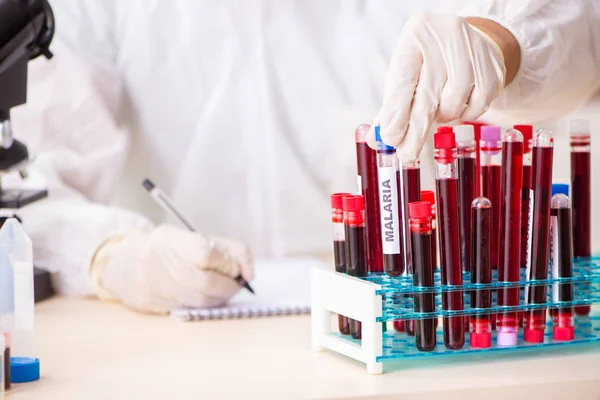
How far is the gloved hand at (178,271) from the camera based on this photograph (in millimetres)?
1396

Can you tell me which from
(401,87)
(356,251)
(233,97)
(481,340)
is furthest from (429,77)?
(233,97)

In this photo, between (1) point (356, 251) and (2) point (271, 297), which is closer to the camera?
(1) point (356, 251)

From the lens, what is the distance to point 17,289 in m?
1.05

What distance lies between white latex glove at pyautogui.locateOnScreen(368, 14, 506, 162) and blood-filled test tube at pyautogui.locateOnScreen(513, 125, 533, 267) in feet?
0.40

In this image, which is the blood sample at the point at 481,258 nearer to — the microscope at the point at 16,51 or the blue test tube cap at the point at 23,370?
the blue test tube cap at the point at 23,370

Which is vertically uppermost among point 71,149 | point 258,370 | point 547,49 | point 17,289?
point 547,49

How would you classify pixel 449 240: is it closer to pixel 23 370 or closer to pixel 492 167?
pixel 492 167

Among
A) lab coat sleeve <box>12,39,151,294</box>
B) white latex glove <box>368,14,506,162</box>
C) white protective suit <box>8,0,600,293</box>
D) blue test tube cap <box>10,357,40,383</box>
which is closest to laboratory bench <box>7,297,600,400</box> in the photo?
blue test tube cap <box>10,357,40,383</box>

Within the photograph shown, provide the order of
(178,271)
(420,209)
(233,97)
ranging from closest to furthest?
1. (420,209)
2. (178,271)
3. (233,97)

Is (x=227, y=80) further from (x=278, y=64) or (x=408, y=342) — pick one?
(x=408, y=342)

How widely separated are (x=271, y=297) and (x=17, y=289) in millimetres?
573

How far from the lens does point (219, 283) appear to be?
55.5 inches

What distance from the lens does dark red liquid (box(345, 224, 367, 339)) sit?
108 cm

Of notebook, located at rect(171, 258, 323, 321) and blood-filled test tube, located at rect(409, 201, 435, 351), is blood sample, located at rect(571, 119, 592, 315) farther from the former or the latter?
notebook, located at rect(171, 258, 323, 321)
